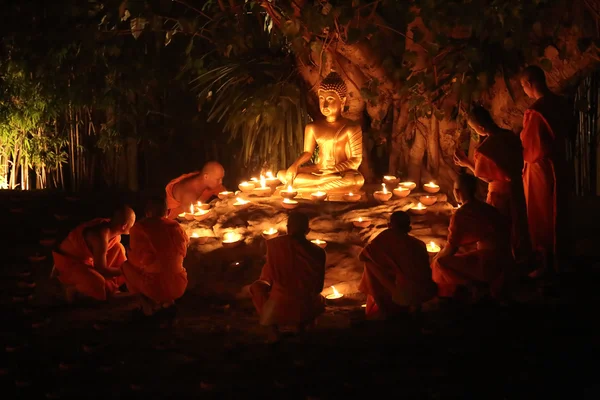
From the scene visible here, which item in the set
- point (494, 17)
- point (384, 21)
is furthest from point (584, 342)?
point (384, 21)

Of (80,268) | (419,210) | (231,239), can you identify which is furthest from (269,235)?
(80,268)

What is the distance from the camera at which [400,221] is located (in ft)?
17.3

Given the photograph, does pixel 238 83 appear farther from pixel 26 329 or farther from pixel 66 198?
pixel 26 329

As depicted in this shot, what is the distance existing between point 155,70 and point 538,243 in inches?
253

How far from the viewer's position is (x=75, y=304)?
6043 mm

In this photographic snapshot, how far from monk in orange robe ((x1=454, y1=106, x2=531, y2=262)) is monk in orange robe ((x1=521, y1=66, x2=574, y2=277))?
0.16 meters

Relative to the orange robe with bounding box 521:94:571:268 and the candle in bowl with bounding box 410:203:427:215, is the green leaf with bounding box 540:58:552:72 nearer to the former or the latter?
the orange robe with bounding box 521:94:571:268

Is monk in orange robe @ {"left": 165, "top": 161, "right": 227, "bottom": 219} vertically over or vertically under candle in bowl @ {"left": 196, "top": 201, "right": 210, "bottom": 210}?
over

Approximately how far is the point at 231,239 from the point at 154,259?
1167 mm

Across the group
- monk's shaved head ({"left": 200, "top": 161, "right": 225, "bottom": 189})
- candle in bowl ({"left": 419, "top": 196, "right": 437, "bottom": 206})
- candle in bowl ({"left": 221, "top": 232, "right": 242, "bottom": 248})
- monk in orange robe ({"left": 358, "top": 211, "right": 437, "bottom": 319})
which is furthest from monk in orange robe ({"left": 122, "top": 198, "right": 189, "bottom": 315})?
candle in bowl ({"left": 419, "top": 196, "right": 437, "bottom": 206})

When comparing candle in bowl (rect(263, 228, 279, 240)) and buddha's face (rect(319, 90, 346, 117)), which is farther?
buddha's face (rect(319, 90, 346, 117))

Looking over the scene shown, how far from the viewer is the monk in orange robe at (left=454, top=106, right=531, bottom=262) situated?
602cm

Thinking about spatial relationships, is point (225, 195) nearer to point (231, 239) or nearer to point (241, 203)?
point (241, 203)

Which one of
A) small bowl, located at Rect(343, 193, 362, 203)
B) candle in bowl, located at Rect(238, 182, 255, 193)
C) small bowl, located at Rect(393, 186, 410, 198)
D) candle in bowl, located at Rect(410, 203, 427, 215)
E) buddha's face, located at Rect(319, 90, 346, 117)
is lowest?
candle in bowl, located at Rect(410, 203, 427, 215)
